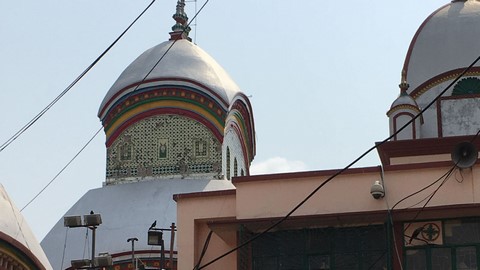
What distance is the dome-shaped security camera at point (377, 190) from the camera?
742 inches

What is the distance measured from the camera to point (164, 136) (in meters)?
33.2

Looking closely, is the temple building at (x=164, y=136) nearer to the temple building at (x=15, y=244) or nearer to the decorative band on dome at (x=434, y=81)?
the decorative band on dome at (x=434, y=81)

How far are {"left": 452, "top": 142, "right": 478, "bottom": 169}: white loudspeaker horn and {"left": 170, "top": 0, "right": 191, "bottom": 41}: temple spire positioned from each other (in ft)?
55.6

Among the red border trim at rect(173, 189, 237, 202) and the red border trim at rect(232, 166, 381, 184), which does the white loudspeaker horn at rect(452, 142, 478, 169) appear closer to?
the red border trim at rect(232, 166, 381, 184)

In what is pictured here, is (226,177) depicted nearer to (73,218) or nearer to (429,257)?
(73,218)

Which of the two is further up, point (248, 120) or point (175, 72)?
point (175, 72)

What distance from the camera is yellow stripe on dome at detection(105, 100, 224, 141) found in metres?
33.2

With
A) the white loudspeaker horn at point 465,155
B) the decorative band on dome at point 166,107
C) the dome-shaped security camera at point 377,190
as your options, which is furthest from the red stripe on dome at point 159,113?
the white loudspeaker horn at point 465,155

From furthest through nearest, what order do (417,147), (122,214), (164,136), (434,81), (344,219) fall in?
(164,136) → (122,214) → (434,81) → (417,147) → (344,219)

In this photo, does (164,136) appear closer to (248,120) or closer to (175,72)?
(175,72)

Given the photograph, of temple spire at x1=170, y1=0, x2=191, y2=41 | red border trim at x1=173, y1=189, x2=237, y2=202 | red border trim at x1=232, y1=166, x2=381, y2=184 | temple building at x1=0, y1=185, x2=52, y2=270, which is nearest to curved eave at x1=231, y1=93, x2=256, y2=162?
temple spire at x1=170, y1=0, x2=191, y2=41

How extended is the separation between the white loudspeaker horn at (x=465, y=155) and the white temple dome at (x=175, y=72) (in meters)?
14.9

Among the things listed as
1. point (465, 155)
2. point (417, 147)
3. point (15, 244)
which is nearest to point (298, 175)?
point (465, 155)

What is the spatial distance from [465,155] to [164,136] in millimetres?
15326
